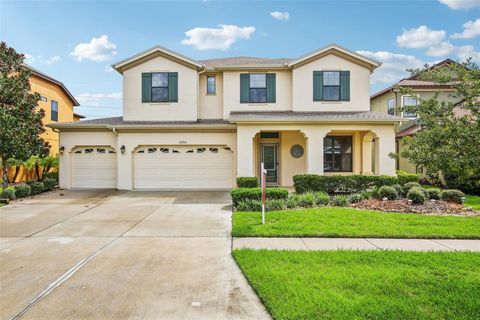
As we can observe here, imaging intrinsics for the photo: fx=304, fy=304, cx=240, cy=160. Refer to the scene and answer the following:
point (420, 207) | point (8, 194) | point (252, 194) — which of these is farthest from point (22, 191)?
point (420, 207)

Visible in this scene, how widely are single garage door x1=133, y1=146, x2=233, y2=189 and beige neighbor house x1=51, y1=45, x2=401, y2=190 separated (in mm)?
49

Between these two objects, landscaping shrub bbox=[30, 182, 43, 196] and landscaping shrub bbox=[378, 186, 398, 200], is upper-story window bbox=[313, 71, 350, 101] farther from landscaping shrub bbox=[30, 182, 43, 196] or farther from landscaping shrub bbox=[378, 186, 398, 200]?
landscaping shrub bbox=[30, 182, 43, 196]

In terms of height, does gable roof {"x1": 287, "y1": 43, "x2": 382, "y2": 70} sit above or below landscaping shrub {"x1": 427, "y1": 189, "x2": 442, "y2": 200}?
above

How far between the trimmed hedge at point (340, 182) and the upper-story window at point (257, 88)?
5040mm

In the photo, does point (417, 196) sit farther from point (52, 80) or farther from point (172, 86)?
point (52, 80)

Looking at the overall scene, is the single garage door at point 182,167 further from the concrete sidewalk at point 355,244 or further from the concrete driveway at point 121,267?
the concrete sidewalk at point 355,244

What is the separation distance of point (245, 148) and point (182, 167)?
342cm

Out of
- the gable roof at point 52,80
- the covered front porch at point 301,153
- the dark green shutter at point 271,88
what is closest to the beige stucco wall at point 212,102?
the dark green shutter at point 271,88

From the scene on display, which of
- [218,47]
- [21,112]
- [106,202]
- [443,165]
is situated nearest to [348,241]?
[443,165]

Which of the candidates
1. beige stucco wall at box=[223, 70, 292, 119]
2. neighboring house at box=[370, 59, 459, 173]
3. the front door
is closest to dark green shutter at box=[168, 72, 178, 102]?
beige stucco wall at box=[223, 70, 292, 119]

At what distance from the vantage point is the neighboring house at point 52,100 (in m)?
20.2

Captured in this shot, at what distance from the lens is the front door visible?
1557 centimetres

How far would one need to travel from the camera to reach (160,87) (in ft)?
50.0

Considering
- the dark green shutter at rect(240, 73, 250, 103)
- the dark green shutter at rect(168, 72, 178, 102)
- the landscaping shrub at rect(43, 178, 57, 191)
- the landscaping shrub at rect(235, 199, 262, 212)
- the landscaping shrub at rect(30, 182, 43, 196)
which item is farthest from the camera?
the dark green shutter at rect(240, 73, 250, 103)
